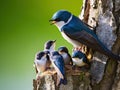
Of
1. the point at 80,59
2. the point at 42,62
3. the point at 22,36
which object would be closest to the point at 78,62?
the point at 80,59

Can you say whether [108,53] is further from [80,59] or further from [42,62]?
[42,62]

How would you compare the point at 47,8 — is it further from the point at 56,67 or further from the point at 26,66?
the point at 56,67

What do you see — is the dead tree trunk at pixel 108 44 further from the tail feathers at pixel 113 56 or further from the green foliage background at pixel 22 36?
the green foliage background at pixel 22 36

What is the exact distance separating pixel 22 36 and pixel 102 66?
1.21m

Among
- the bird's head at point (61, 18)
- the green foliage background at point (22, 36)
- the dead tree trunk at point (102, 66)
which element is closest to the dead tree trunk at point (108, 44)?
the dead tree trunk at point (102, 66)

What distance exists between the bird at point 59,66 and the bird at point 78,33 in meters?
0.09

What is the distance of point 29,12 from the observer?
365 cm

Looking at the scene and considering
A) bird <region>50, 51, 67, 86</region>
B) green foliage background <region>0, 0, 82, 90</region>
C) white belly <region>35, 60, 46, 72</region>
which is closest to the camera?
bird <region>50, 51, 67, 86</region>

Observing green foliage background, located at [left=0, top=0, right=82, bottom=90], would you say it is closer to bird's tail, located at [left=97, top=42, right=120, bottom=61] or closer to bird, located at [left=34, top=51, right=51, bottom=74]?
bird, located at [left=34, top=51, right=51, bottom=74]

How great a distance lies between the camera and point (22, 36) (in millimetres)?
3656

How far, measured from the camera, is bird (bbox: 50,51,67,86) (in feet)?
7.85

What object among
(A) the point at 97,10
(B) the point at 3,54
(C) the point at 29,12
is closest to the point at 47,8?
(C) the point at 29,12

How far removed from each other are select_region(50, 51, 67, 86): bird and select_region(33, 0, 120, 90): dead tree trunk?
2 centimetres

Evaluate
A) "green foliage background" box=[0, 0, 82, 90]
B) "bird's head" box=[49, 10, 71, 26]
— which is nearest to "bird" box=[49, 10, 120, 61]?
"bird's head" box=[49, 10, 71, 26]
